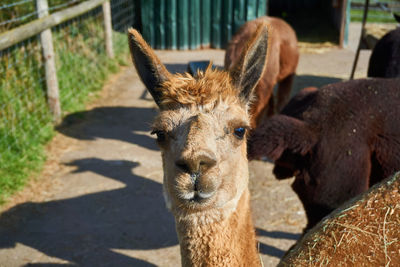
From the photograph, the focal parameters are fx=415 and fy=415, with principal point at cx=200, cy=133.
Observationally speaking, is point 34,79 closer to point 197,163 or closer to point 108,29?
point 108,29

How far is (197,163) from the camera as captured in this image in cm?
212

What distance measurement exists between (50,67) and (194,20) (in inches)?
217

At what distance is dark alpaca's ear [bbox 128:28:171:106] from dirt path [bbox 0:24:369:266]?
29.0 inches

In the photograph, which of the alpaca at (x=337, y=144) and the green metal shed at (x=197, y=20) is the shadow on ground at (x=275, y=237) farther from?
the green metal shed at (x=197, y=20)

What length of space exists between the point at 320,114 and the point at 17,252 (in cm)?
320

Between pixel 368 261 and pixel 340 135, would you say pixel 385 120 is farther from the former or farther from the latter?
pixel 368 261

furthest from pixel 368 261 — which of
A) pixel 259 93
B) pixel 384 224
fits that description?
pixel 259 93

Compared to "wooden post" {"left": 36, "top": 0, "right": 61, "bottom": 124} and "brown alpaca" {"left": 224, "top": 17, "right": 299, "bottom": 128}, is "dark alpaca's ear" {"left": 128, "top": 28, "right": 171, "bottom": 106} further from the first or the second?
"wooden post" {"left": 36, "top": 0, "right": 61, "bottom": 124}

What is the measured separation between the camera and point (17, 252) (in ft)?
13.6

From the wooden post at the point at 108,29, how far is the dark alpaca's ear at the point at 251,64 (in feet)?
25.2

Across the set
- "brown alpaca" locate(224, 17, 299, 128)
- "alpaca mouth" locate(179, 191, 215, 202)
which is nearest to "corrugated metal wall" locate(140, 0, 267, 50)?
"brown alpaca" locate(224, 17, 299, 128)

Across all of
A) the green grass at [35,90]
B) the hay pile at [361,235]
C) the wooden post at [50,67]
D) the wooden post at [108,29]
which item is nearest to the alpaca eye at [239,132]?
the hay pile at [361,235]

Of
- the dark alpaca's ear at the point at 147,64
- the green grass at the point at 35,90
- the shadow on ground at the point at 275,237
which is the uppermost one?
the dark alpaca's ear at the point at 147,64

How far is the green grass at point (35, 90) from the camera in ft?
18.2
